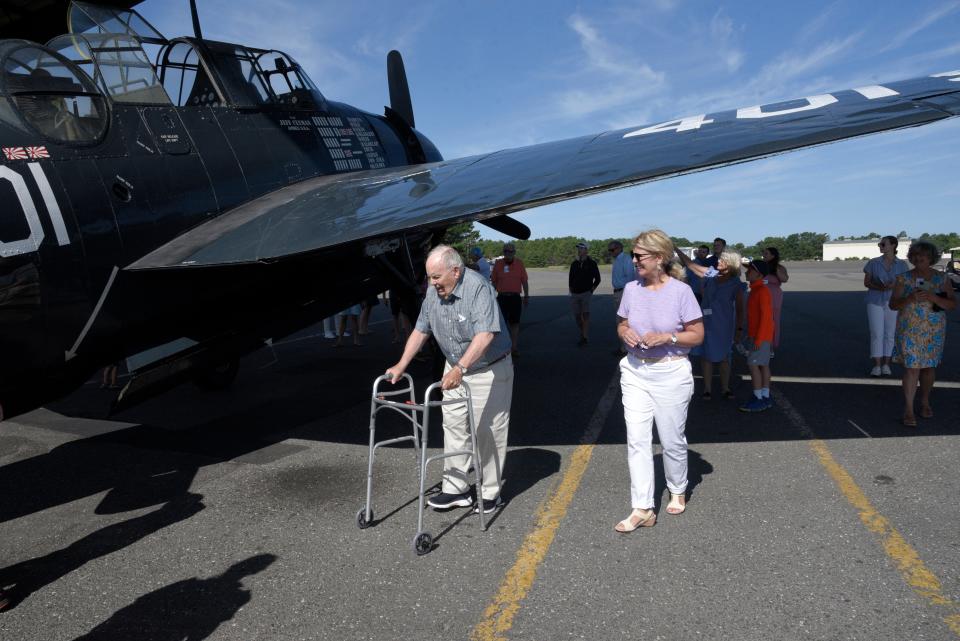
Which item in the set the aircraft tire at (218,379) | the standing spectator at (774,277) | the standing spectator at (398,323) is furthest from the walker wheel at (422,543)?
the standing spectator at (398,323)

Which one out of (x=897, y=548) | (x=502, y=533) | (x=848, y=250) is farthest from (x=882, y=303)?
(x=848, y=250)

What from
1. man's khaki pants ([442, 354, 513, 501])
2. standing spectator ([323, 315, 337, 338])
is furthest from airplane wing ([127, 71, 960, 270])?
standing spectator ([323, 315, 337, 338])

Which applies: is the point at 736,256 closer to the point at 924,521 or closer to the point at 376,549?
the point at 924,521

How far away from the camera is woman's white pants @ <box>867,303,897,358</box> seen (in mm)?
7754

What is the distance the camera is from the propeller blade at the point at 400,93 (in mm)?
10992

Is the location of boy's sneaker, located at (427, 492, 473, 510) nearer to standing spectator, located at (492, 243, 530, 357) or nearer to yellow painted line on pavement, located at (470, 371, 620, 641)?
yellow painted line on pavement, located at (470, 371, 620, 641)

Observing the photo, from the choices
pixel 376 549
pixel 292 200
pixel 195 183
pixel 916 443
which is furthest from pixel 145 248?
pixel 916 443

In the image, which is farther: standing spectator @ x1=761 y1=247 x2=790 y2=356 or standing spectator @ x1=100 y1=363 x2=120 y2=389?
standing spectator @ x1=100 y1=363 x2=120 y2=389

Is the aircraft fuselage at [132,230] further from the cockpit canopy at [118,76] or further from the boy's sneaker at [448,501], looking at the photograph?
the boy's sneaker at [448,501]

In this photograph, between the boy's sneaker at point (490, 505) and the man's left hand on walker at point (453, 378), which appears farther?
the boy's sneaker at point (490, 505)

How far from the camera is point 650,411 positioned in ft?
12.4

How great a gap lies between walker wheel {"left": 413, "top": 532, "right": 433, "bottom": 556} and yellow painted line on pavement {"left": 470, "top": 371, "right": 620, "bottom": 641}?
517mm

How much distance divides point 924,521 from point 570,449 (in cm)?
248

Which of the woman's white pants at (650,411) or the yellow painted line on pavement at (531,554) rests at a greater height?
the woman's white pants at (650,411)
